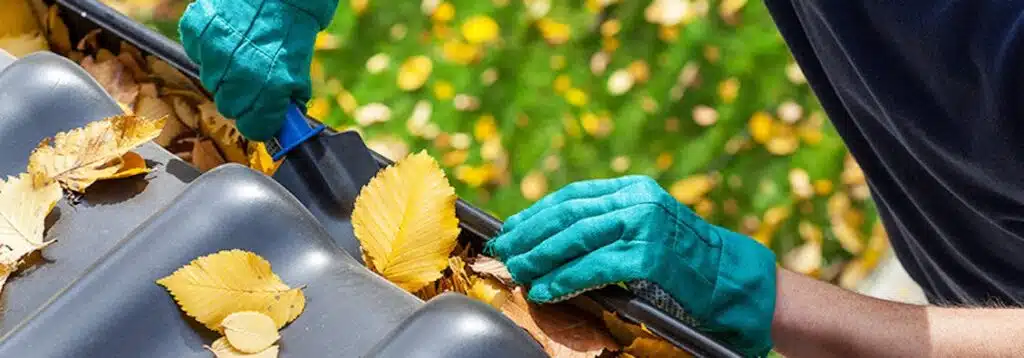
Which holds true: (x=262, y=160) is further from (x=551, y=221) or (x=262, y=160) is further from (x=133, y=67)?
(x=551, y=221)

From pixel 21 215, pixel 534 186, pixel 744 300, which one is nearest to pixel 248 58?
pixel 21 215

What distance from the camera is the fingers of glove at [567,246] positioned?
110cm

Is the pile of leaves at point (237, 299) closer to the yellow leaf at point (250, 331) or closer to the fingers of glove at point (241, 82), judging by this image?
the yellow leaf at point (250, 331)

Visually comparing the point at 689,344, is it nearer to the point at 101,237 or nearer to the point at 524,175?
the point at 101,237

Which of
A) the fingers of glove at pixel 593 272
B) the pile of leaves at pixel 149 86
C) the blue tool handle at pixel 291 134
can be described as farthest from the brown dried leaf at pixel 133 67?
the fingers of glove at pixel 593 272

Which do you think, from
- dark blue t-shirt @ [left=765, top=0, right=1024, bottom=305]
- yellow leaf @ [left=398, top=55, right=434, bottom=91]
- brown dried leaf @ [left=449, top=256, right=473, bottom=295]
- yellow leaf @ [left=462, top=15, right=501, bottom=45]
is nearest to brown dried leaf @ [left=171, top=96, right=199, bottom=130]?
brown dried leaf @ [left=449, top=256, right=473, bottom=295]

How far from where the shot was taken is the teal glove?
1.27 metres

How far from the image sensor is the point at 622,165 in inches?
98.0

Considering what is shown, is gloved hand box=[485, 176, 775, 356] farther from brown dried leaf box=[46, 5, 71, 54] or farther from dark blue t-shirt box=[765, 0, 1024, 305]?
brown dried leaf box=[46, 5, 71, 54]

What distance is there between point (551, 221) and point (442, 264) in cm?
13

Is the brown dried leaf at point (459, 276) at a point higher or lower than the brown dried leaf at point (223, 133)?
lower

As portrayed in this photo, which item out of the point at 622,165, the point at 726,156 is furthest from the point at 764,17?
the point at 622,165

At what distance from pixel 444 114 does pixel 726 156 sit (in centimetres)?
72

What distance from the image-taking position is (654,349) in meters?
1.06
